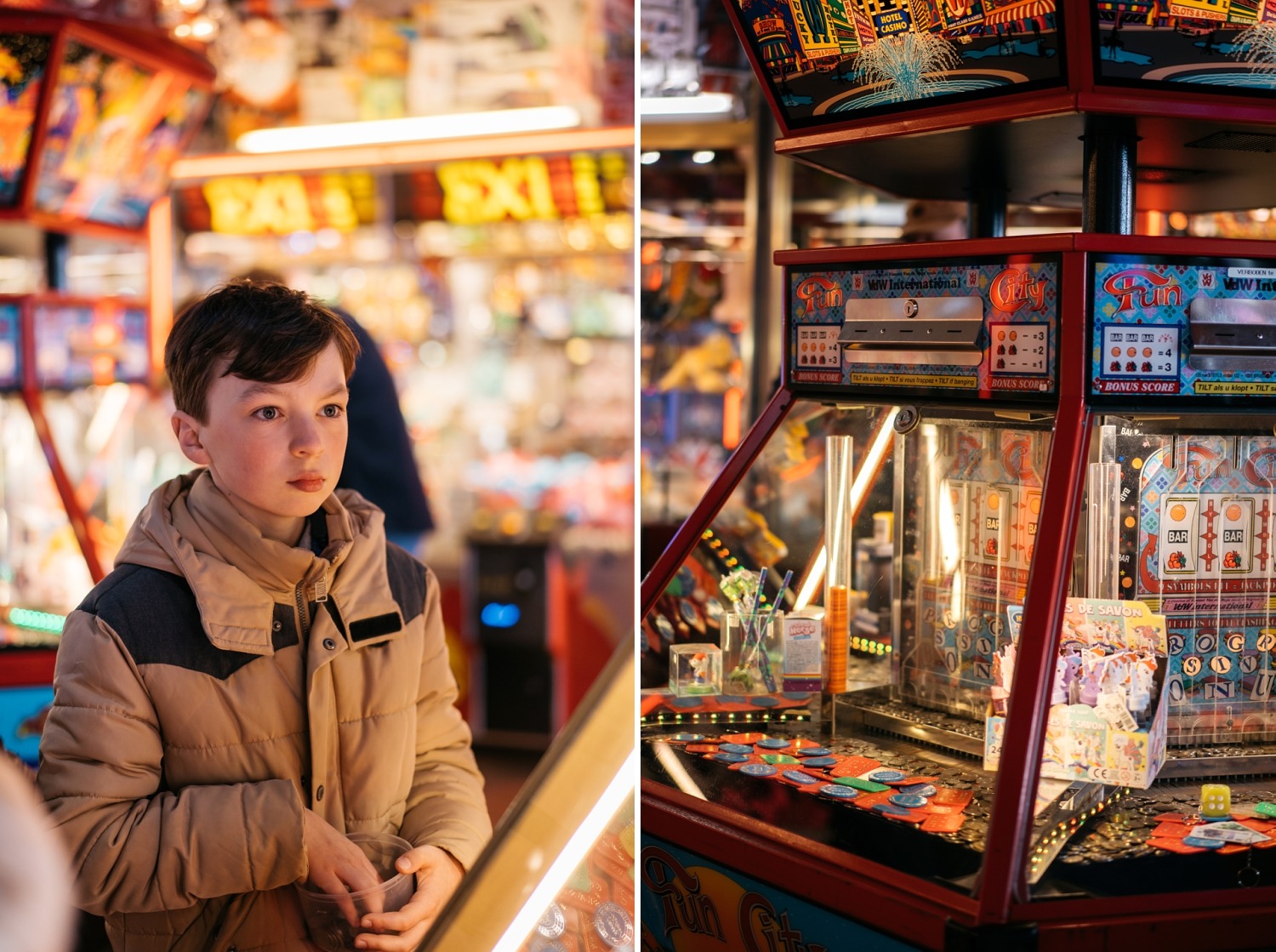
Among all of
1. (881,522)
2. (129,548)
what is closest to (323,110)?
(881,522)

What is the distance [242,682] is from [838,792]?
3.17 ft

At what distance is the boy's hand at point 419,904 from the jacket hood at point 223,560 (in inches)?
12.3

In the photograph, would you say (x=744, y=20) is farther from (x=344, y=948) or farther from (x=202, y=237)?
(x=202, y=237)

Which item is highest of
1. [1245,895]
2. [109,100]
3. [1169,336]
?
[109,100]

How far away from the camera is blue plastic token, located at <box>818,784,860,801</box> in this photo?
74.1 inches

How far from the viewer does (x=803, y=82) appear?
7.03 feet

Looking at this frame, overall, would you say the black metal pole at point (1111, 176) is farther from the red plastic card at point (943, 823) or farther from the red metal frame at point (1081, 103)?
the red plastic card at point (943, 823)

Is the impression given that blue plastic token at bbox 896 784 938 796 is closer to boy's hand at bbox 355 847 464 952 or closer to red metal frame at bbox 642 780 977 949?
red metal frame at bbox 642 780 977 949

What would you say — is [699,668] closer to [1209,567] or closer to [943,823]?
[943,823]

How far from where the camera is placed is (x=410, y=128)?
453 centimetres

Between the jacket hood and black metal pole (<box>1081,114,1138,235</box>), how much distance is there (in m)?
1.29

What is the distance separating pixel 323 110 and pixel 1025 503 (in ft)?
11.5

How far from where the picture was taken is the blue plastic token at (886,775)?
196cm

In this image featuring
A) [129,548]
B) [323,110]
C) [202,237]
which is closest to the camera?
[129,548]
